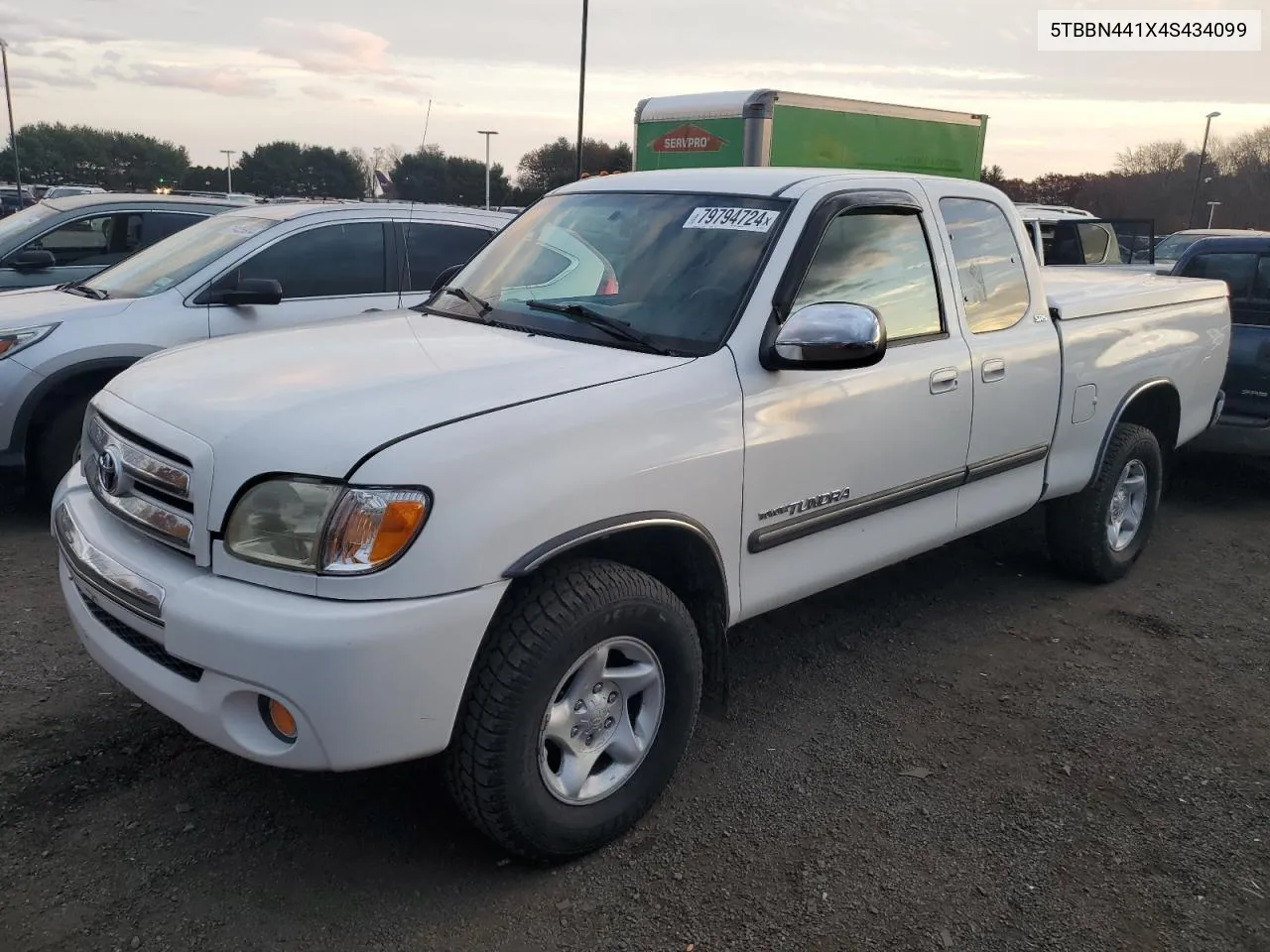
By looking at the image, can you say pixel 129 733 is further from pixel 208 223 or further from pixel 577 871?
pixel 208 223

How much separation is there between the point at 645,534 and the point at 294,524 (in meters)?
0.99

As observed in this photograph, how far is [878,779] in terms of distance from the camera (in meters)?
3.37

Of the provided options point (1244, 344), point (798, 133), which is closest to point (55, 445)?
point (798, 133)

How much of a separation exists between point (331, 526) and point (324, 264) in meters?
4.25

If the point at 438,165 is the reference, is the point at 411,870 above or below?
below

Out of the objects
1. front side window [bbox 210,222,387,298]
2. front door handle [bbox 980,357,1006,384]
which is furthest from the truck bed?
front side window [bbox 210,222,387,298]

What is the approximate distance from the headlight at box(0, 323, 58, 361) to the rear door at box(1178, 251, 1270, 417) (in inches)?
277

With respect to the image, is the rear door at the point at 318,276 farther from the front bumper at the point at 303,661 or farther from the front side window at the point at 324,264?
the front bumper at the point at 303,661

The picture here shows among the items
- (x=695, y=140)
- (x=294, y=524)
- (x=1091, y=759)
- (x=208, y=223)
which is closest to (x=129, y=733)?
(x=294, y=524)

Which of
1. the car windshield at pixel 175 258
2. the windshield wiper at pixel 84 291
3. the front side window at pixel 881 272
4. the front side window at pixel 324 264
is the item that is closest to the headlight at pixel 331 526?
the front side window at pixel 881 272

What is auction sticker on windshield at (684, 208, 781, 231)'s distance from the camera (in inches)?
136

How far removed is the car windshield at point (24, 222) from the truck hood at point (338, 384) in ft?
16.7

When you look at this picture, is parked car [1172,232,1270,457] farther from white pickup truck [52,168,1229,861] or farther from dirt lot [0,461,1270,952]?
white pickup truck [52,168,1229,861]

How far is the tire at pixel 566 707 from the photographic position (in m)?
2.55
